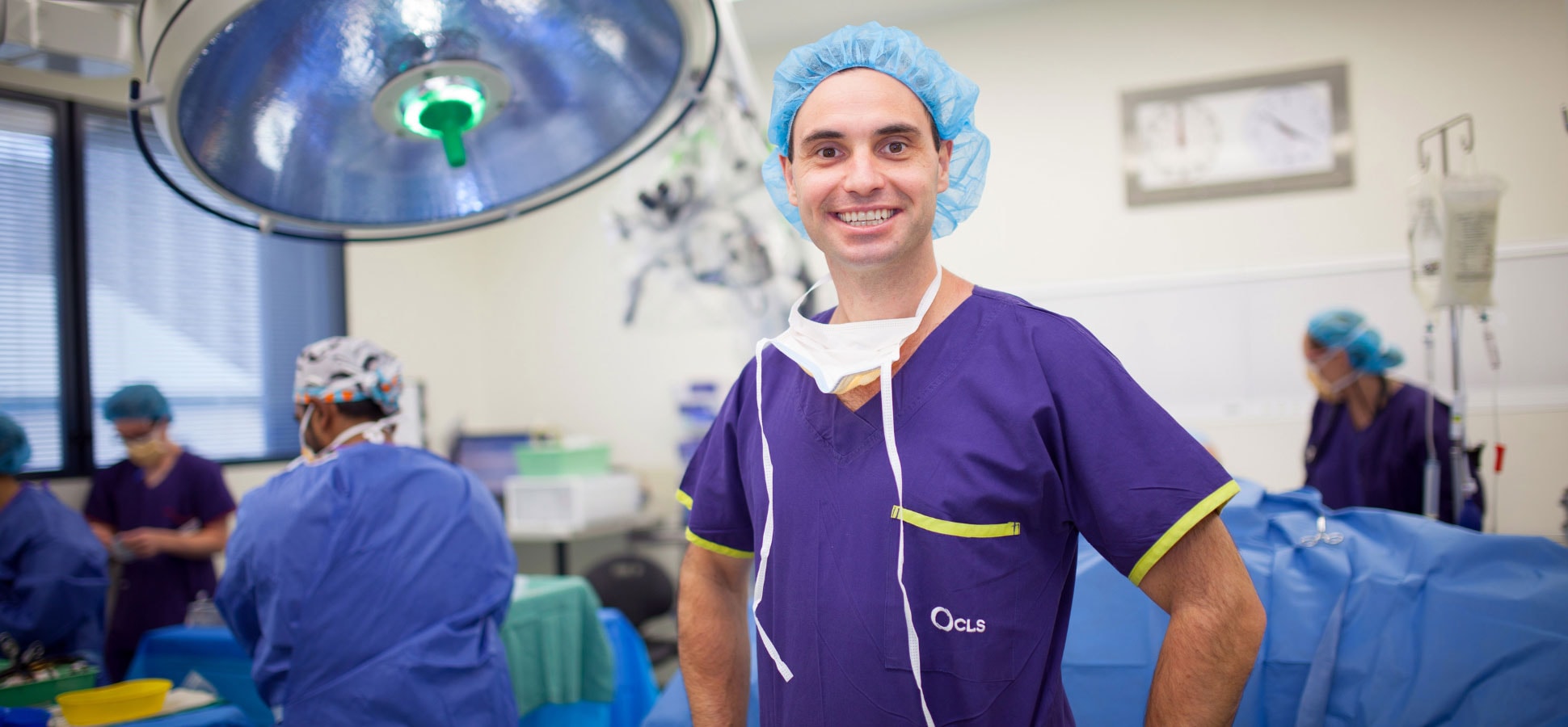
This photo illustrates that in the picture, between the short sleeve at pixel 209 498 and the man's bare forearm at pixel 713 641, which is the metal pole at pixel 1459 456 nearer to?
the man's bare forearm at pixel 713 641

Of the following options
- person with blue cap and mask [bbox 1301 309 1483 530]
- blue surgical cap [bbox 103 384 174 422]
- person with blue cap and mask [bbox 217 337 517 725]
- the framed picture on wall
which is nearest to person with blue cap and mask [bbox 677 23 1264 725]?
person with blue cap and mask [bbox 217 337 517 725]

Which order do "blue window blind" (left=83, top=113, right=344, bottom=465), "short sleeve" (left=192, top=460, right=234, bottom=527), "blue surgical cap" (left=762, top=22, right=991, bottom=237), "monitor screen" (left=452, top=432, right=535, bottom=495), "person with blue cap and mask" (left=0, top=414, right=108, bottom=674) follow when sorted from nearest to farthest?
"blue surgical cap" (left=762, top=22, right=991, bottom=237)
"person with blue cap and mask" (left=0, top=414, right=108, bottom=674)
"short sleeve" (left=192, top=460, right=234, bottom=527)
"blue window blind" (left=83, top=113, right=344, bottom=465)
"monitor screen" (left=452, top=432, right=535, bottom=495)

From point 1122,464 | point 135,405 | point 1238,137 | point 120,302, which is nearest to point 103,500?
point 135,405

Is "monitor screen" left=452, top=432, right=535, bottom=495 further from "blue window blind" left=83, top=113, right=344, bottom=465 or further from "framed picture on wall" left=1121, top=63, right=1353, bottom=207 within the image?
"framed picture on wall" left=1121, top=63, right=1353, bottom=207

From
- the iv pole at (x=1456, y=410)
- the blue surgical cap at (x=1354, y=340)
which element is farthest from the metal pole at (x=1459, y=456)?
the blue surgical cap at (x=1354, y=340)

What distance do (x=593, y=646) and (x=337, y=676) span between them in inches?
43.2

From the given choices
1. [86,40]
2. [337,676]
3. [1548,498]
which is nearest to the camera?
[86,40]

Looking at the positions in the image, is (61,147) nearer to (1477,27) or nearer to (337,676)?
(337,676)

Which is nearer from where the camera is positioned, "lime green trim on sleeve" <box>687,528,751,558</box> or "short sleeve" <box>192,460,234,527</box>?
"lime green trim on sleeve" <box>687,528,751,558</box>

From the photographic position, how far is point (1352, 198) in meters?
3.68

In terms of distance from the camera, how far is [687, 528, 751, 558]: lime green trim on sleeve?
1176 mm

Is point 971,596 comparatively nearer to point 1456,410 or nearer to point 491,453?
point 1456,410

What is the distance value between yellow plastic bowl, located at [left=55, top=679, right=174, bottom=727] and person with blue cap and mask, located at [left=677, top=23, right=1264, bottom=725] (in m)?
1.41

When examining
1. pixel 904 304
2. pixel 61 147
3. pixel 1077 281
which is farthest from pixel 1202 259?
pixel 61 147
